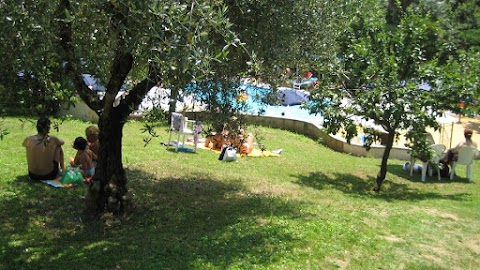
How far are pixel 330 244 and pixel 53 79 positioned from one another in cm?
388

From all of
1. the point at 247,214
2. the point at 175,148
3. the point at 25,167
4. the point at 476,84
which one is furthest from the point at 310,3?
the point at 175,148

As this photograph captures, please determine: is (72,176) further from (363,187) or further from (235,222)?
(363,187)

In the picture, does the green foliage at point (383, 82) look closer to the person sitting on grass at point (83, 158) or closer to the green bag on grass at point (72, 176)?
the person sitting on grass at point (83, 158)

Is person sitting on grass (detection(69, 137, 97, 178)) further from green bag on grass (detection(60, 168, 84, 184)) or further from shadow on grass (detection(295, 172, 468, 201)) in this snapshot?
shadow on grass (detection(295, 172, 468, 201))

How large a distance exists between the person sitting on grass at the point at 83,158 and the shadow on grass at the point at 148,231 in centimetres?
50

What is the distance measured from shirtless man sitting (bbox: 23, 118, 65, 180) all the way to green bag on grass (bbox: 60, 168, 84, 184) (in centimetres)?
22

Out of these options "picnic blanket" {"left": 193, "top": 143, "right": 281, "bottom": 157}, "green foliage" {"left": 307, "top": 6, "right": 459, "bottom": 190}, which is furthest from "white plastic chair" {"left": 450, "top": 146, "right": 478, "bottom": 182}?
"picnic blanket" {"left": 193, "top": 143, "right": 281, "bottom": 157}

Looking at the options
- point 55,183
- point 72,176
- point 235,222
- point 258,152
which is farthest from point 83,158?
point 258,152

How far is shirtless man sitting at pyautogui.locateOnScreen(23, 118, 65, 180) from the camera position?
835 cm

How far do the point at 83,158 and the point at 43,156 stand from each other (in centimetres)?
68

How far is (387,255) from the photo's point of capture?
648 centimetres

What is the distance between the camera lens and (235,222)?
7473mm

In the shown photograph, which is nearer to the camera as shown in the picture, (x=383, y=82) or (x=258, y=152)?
(x=383, y=82)

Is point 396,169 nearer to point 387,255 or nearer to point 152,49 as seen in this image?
point 387,255
